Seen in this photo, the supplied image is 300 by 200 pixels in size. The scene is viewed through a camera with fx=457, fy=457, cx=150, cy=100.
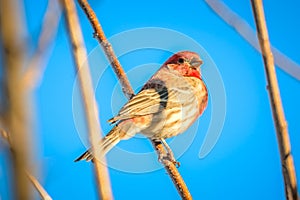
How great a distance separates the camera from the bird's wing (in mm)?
5488

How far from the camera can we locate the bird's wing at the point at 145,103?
549 cm

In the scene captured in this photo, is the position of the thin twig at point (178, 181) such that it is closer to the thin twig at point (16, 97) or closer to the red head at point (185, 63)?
the thin twig at point (16, 97)

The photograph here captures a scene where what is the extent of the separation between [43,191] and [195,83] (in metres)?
4.84

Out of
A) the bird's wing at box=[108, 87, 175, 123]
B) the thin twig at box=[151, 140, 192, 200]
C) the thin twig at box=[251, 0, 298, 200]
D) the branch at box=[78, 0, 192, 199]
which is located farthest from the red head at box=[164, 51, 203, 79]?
the thin twig at box=[251, 0, 298, 200]

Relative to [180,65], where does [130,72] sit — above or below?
below

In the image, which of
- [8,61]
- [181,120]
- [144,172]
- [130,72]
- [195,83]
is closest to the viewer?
[8,61]

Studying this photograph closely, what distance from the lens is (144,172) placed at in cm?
365

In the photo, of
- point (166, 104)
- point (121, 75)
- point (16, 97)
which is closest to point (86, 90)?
point (16, 97)

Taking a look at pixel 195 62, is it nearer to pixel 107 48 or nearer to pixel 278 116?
pixel 107 48

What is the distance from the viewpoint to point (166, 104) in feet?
19.6

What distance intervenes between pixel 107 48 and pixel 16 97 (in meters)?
3.68

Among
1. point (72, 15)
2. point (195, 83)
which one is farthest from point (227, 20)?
point (195, 83)

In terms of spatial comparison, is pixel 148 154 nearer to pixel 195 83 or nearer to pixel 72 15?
pixel 195 83

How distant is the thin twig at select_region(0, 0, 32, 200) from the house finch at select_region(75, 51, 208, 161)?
12.5 ft
